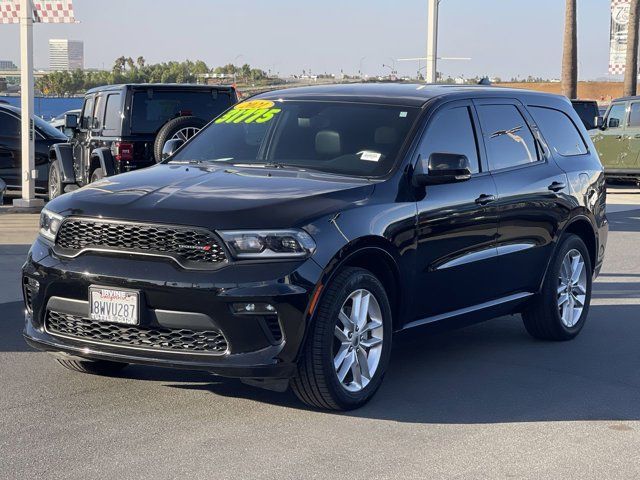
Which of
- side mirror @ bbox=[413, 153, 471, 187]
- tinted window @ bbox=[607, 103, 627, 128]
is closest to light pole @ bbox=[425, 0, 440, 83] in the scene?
tinted window @ bbox=[607, 103, 627, 128]

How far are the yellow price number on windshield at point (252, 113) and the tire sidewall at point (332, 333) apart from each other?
5.87 feet

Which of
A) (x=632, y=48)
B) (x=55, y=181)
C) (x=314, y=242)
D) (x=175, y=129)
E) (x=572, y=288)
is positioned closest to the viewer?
(x=314, y=242)

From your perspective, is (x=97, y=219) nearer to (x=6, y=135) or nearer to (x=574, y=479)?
(x=574, y=479)

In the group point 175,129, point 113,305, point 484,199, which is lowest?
point 113,305

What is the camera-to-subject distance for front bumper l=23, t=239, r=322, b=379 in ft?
18.8

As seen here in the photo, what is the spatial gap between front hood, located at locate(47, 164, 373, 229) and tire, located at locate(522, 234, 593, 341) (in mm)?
2247

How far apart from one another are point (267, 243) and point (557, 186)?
320 cm

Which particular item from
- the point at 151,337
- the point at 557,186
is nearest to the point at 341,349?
the point at 151,337

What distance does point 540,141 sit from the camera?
845 centimetres

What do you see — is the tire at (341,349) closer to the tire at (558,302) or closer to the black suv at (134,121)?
the tire at (558,302)

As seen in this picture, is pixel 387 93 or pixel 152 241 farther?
pixel 387 93

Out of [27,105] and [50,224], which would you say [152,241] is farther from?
[27,105]

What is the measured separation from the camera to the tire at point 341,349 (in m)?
5.93

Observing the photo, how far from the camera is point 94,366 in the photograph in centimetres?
688
